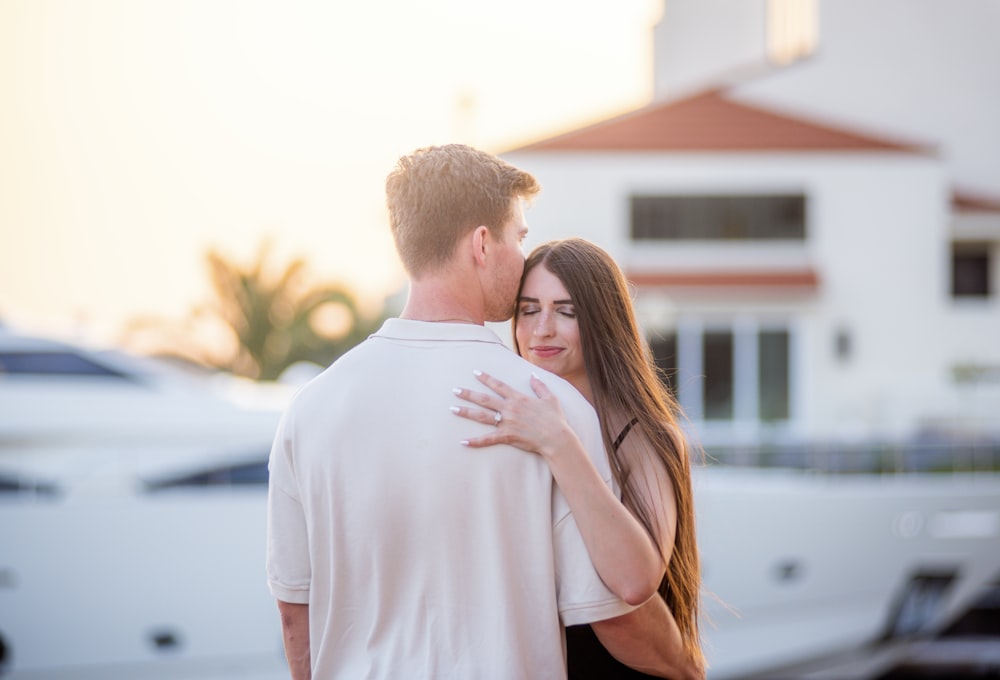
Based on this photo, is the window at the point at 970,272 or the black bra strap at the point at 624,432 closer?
the black bra strap at the point at 624,432

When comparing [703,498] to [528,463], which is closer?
[528,463]

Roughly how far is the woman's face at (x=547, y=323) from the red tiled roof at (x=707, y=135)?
53.3 ft

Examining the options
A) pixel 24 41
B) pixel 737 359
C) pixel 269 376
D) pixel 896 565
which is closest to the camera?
pixel 896 565

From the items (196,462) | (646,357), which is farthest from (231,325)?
(646,357)

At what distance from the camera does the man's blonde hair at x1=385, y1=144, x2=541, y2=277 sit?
2166mm

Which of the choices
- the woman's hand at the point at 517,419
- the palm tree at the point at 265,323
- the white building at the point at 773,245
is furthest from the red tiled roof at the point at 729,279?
the woman's hand at the point at 517,419

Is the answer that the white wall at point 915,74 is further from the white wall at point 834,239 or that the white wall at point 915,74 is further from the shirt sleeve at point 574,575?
the shirt sleeve at point 574,575

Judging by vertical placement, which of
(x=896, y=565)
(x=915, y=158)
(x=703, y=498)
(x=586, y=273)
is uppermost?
(x=915, y=158)

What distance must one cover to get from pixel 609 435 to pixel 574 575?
0.59m

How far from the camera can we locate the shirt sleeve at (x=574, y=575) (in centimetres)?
216

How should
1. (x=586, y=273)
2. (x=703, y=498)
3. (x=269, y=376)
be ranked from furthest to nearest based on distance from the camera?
1. (x=269, y=376)
2. (x=703, y=498)
3. (x=586, y=273)

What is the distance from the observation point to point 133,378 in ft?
27.1

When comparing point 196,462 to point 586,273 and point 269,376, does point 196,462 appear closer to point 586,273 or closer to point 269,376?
point 586,273

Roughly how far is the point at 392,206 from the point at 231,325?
21566mm
